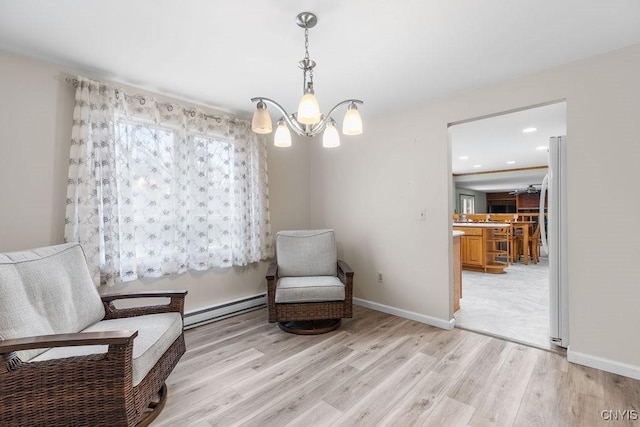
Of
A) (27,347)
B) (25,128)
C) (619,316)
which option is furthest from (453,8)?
(25,128)

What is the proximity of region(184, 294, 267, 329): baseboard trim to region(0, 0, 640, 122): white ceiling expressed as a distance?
224 centimetres

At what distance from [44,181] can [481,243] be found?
599cm

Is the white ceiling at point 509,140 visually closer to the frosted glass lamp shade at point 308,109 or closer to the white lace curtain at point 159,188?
the frosted glass lamp shade at point 308,109

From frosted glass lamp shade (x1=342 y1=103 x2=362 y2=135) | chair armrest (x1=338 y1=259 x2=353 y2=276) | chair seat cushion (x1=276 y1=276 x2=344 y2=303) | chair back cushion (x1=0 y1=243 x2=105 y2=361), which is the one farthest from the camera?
chair armrest (x1=338 y1=259 x2=353 y2=276)

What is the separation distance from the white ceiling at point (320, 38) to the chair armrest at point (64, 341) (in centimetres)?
174

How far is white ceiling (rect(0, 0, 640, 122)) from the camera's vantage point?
159 centimetres

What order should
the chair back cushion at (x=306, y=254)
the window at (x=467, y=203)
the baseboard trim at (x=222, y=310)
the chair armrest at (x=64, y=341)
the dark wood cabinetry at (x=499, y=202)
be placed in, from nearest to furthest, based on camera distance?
the chair armrest at (x=64, y=341) → the baseboard trim at (x=222, y=310) → the chair back cushion at (x=306, y=254) → the window at (x=467, y=203) → the dark wood cabinetry at (x=499, y=202)

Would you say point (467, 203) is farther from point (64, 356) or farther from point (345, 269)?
point (64, 356)

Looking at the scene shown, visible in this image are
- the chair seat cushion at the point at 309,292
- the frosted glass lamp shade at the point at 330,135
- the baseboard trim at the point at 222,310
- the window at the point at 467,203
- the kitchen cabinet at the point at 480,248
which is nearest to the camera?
the frosted glass lamp shade at the point at 330,135

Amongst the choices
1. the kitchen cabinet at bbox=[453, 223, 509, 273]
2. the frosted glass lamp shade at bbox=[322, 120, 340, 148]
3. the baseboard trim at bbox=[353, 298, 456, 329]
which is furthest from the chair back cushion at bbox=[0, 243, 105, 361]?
the kitchen cabinet at bbox=[453, 223, 509, 273]

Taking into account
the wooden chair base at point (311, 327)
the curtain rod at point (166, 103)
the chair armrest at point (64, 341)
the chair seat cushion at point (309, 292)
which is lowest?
the wooden chair base at point (311, 327)

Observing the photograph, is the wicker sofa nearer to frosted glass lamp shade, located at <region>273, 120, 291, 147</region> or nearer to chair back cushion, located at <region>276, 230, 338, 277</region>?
frosted glass lamp shade, located at <region>273, 120, 291, 147</region>

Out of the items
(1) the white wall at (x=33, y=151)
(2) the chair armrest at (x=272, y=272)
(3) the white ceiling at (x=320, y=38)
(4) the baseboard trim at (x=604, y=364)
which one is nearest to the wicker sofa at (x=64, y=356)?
(1) the white wall at (x=33, y=151)

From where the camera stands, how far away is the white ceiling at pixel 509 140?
346 cm
